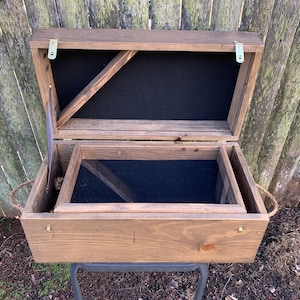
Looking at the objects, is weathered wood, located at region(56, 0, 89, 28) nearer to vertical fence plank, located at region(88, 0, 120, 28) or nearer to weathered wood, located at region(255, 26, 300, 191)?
vertical fence plank, located at region(88, 0, 120, 28)

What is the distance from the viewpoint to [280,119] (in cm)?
162

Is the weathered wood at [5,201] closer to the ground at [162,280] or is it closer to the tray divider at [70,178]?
the ground at [162,280]

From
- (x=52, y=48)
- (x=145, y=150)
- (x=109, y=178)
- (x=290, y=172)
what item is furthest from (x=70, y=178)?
(x=290, y=172)

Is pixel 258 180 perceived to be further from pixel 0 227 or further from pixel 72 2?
pixel 0 227

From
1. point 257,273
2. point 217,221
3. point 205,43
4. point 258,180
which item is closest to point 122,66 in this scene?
point 205,43

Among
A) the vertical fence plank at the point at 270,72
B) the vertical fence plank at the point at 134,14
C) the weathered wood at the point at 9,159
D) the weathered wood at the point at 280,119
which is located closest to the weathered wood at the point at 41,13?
the vertical fence plank at the point at 134,14

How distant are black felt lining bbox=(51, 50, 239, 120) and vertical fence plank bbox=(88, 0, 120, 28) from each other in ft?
0.51

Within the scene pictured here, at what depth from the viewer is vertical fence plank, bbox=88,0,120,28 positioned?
1249mm

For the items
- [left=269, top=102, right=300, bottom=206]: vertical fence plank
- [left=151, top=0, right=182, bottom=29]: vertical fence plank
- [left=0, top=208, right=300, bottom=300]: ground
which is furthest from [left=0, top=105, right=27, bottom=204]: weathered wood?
[left=269, top=102, right=300, bottom=206]: vertical fence plank

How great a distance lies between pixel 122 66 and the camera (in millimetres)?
1208

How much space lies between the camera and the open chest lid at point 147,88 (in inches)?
43.9

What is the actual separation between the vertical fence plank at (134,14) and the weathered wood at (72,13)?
0.14 meters

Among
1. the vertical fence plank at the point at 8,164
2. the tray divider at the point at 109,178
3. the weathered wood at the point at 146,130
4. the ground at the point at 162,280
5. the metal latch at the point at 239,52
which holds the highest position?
the metal latch at the point at 239,52

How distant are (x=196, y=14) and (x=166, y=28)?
0.13m
